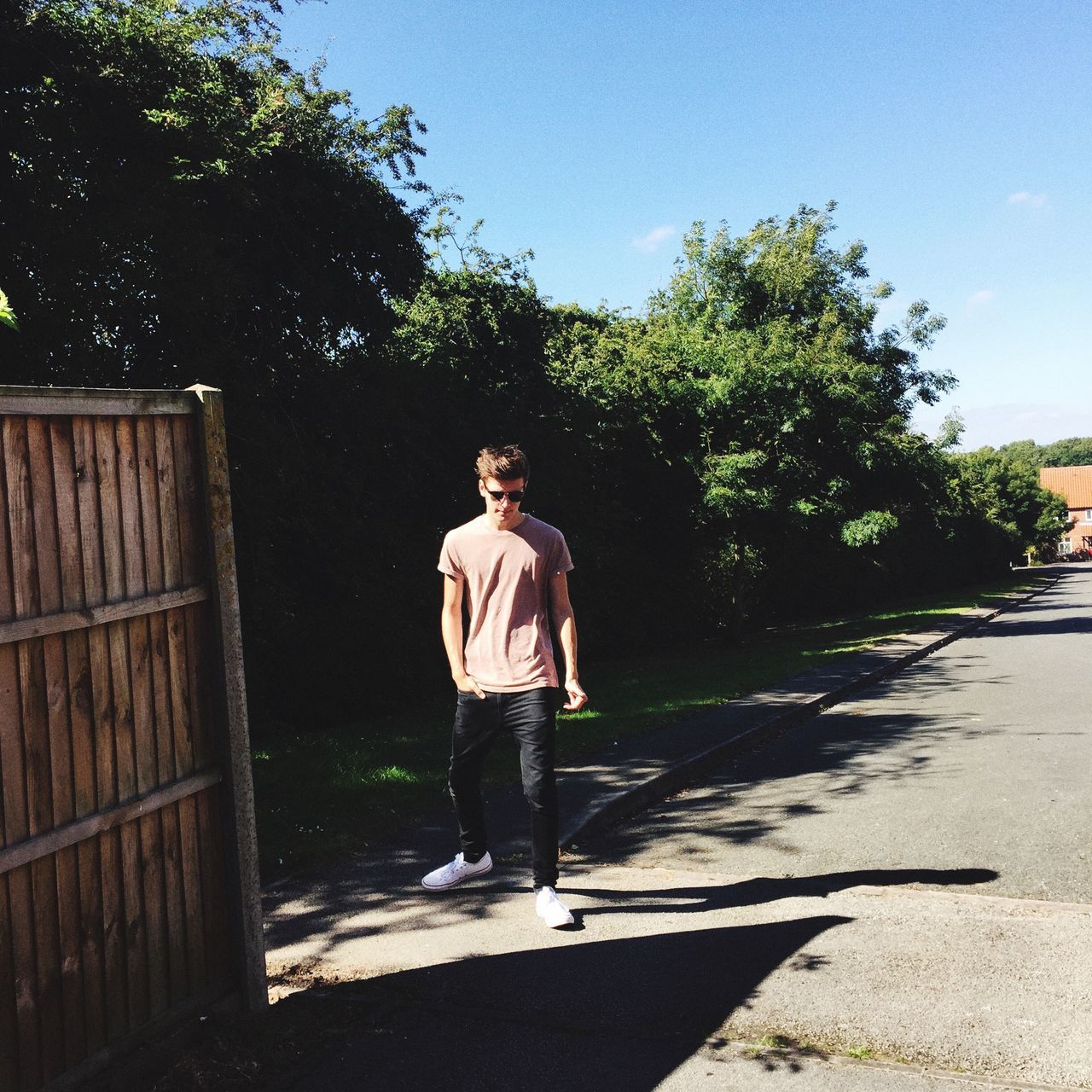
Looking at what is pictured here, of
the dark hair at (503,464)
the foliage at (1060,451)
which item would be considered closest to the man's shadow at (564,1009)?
the dark hair at (503,464)

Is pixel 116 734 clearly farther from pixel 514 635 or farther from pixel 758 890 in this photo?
pixel 758 890

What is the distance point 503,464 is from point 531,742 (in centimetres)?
125

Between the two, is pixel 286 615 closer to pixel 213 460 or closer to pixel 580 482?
pixel 580 482

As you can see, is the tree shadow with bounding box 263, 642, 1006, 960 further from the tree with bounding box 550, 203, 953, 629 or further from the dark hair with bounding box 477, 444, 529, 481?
the tree with bounding box 550, 203, 953, 629

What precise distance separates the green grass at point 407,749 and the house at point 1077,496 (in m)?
113

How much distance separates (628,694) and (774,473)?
885cm

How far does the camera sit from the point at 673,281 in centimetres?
2372

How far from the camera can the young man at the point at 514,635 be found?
462cm

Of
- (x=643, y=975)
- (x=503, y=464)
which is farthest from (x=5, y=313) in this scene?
(x=643, y=975)

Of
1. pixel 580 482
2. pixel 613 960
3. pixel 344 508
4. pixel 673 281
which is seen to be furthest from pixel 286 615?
pixel 673 281

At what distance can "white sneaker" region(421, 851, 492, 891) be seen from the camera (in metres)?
4.97

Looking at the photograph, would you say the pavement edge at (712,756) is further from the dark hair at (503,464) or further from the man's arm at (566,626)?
the dark hair at (503,464)

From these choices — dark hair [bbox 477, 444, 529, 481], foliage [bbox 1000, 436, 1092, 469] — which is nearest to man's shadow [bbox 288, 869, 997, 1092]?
dark hair [bbox 477, 444, 529, 481]

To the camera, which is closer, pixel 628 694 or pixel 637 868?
pixel 637 868
